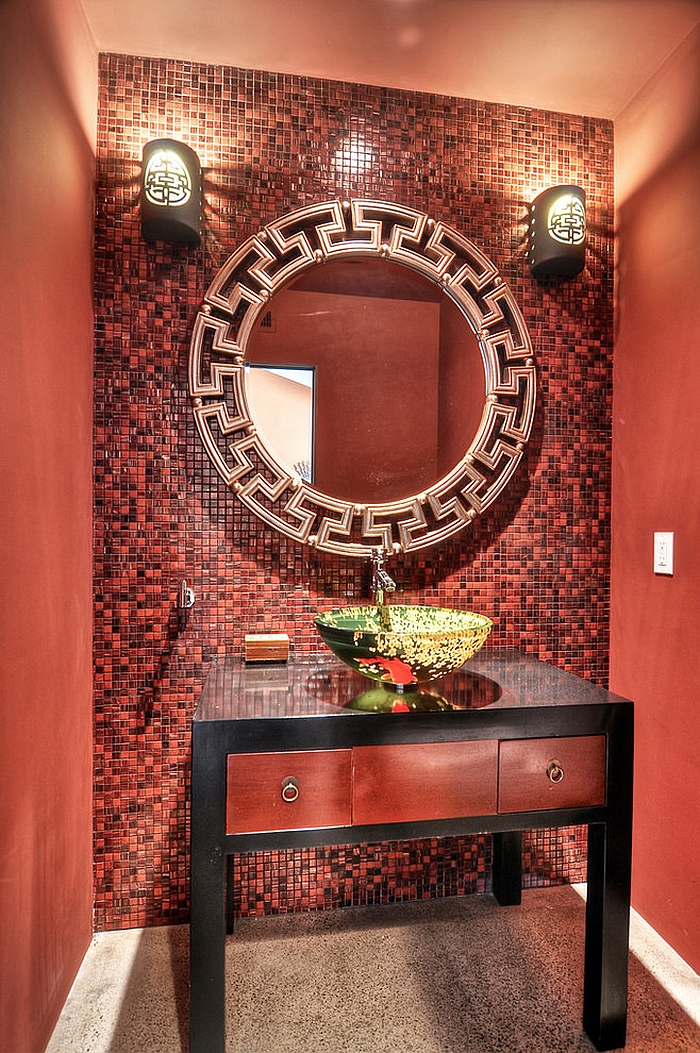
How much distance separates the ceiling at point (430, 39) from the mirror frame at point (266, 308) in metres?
0.40

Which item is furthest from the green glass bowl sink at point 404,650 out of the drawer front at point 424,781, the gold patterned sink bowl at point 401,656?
the drawer front at point 424,781

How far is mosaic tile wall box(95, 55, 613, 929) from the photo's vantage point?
5.96 ft

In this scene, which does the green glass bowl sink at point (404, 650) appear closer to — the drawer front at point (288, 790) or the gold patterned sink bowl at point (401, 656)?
the gold patterned sink bowl at point (401, 656)

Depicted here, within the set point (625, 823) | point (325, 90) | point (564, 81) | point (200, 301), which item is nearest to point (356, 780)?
point (625, 823)

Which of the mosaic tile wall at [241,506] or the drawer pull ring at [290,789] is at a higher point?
the mosaic tile wall at [241,506]

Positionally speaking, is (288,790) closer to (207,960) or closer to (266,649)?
(207,960)

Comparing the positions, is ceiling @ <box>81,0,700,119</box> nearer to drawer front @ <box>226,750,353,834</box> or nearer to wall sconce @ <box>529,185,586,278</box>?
wall sconce @ <box>529,185,586,278</box>

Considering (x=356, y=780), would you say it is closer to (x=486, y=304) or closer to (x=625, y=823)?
(x=625, y=823)

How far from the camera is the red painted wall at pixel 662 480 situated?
67.1 inches

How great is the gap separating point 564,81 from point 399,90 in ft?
1.60

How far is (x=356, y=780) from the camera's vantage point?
4.45 ft

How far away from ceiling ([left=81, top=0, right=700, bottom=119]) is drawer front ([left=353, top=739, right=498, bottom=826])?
5.98 ft

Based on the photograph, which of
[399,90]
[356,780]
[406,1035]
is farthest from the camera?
[399,90]

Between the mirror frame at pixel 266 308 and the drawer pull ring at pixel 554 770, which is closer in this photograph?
the drawer pull ring at pixel 554 770
